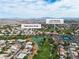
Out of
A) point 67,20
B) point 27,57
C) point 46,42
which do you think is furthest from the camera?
point 67,20

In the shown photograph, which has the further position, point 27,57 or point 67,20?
point 67,20

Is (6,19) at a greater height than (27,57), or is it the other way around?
(6,19)

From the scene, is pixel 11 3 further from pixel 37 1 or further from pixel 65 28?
pixel 65 28

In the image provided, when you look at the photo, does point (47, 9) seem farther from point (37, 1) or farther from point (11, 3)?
point (11, 3)

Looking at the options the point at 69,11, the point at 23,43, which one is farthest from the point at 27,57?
the point at 69,11

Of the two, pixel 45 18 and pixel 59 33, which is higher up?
pixel 45 18

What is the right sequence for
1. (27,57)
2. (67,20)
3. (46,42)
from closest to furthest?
1. (27,57)
2. (46,42)
3. (67,20)

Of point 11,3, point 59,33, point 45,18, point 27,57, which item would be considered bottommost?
point 27,57

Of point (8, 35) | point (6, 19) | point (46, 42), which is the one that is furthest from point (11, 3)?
point (46, 42)

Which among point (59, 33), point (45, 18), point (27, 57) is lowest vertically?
point (27, 57)
